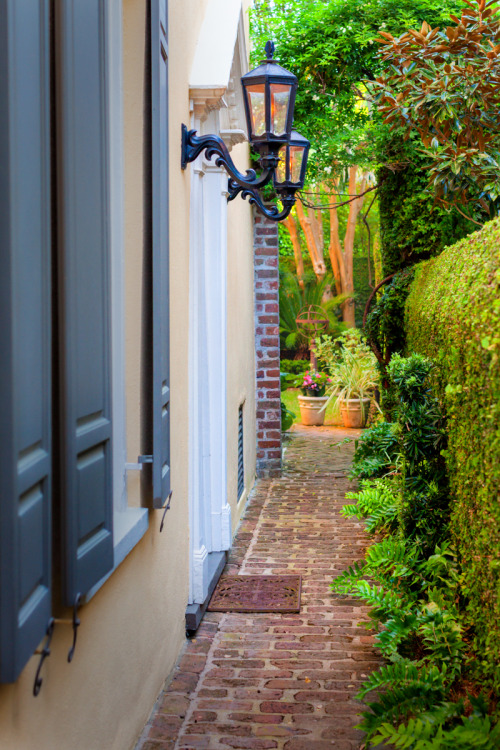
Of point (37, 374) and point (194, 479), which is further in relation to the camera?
point (194, 479)

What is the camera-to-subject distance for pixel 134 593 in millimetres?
3078

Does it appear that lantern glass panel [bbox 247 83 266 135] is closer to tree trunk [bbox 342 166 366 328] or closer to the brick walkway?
the brick walkway

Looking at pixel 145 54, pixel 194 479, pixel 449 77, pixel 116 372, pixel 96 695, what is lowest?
pixel 96 695

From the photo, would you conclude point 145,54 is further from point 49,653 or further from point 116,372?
point 49,653

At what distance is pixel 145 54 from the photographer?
318cm

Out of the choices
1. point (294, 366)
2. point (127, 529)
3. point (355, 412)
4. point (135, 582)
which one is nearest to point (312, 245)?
point (294, 366)

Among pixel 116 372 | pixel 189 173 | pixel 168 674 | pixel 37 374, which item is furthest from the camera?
pixel 189 173

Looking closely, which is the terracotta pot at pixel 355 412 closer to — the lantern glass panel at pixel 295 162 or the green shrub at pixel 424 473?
the lantern glass panel at pixel 295 162

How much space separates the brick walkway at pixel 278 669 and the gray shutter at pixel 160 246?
1.01m

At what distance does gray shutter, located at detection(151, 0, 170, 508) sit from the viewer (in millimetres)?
3117

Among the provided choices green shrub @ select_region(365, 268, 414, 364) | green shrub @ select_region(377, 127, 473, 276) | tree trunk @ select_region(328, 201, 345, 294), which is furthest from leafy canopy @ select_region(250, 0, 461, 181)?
tree trunk @ select_region(328, 201, 345, 294)

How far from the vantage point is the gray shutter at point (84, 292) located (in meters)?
1.98

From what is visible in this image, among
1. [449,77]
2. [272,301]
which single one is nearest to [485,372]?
[449,77]

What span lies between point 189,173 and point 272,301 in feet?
16.3
